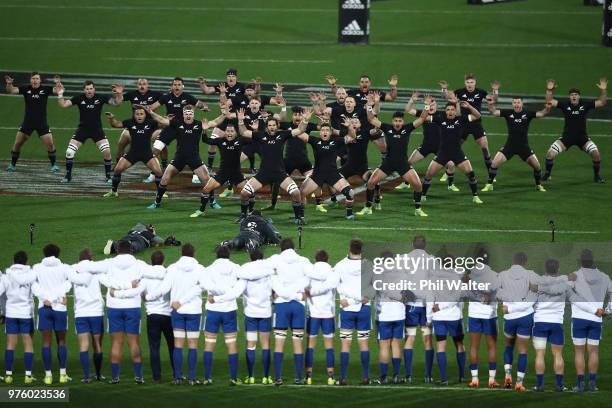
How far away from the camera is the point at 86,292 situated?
1897 cm

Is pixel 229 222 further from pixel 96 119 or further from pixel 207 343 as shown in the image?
pixel 207 343

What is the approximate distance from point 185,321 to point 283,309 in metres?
1.46

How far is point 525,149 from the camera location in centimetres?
3003

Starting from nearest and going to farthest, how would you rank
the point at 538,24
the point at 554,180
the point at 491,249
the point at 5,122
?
the point at 491,249 < the point at 554,180 < the point at 5,122 < the point at 538,24

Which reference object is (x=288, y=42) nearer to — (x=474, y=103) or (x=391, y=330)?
(x=474, y=103)

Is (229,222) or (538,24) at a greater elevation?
(538,24)

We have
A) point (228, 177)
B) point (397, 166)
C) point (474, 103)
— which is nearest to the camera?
point (228, 177)

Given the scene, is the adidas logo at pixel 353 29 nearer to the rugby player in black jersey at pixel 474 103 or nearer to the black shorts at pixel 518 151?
the rugby player in black jersey at pixel 474 103

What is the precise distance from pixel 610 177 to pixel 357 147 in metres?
7.59

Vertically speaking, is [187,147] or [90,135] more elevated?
[90,135]

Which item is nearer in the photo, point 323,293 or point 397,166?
point 323,293

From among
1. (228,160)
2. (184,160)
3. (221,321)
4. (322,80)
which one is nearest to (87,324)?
(221,321)

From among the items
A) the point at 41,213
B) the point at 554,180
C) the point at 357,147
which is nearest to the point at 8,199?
the point at 41,213

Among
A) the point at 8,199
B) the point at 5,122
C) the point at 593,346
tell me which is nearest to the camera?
the point at 593,346
